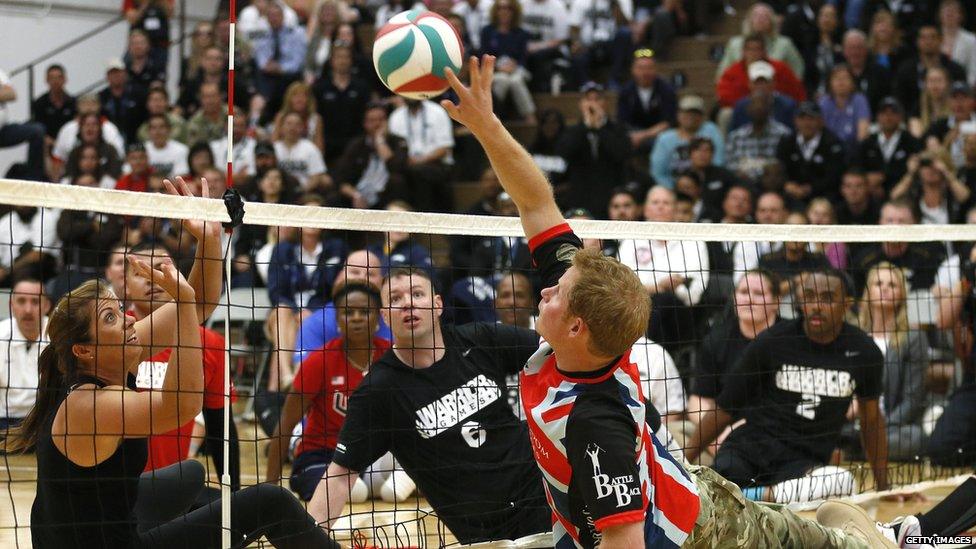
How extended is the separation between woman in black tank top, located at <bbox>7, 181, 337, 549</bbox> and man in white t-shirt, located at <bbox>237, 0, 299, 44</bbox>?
1095cm

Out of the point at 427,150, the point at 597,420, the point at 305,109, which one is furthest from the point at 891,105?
the point at 597,420

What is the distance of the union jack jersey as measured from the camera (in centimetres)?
349

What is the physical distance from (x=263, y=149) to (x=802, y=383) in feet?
24.7

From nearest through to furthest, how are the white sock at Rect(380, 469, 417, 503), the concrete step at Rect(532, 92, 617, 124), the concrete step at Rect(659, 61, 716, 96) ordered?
the white sock at Rect(380, 469, 417, 503) < the concrete step at Rect(532, 92, 617, 124) < the concrete step at Rect(659, 61, 716, 96)

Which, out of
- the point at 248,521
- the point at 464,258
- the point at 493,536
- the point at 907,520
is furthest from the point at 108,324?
the point at 464,258

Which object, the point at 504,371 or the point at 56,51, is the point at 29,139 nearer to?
the point at 56,51

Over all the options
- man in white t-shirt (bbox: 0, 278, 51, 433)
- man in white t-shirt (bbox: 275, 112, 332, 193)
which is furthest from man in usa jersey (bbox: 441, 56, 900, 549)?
man in white t-shirt (bbox: 275, 112, 332, 193)

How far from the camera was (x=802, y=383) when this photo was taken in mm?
6430

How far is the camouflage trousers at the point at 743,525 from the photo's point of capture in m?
4.02

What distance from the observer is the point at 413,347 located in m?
5.29

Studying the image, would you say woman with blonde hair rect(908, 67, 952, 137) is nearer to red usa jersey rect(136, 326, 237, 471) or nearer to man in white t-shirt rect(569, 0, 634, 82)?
man in white t-shirt rect(569, 0, 634, 82)

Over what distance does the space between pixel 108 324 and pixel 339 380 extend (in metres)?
2.52

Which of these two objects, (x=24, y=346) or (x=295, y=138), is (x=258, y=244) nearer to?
(x=295, y=138)

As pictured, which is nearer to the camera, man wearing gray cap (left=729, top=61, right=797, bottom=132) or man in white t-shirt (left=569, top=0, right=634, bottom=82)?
man wearing gray cap (left=729, top=61, right=797, bottom=132)
